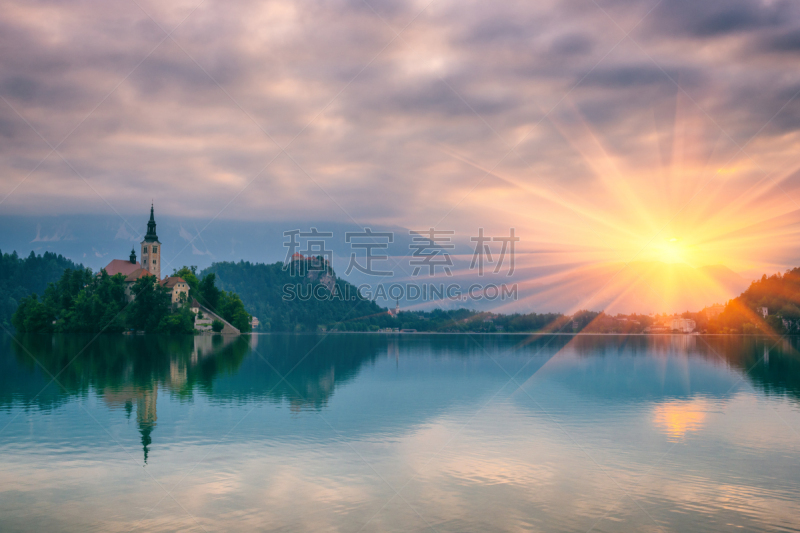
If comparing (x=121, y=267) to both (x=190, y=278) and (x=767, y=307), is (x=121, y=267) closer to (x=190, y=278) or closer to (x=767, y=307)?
(x=190, y=278)

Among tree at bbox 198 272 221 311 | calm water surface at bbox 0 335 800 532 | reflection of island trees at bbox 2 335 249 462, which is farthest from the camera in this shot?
tree at bbox 198 272 221 311

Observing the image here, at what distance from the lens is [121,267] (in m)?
170

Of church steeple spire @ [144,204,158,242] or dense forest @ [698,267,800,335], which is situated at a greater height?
church steeple spire @ [144,204,158,242]

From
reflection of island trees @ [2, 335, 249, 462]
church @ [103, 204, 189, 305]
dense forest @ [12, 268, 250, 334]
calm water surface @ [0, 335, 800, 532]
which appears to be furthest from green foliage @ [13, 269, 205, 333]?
calm water surface @ [0, 335, 800, 532]

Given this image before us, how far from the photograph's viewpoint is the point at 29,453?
18.2m

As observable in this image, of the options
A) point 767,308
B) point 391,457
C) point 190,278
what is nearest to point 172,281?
point 190,278

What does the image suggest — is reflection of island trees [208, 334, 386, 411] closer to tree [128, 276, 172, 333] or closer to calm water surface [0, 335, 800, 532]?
calm water surface [0, 335, 800, 532]

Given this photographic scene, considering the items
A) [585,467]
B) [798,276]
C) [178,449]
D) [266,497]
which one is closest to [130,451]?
[178,449]

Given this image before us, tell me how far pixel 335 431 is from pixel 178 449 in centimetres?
577

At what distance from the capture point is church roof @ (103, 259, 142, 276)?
168m

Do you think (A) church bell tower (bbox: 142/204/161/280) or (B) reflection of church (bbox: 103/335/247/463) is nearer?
(B) reflection of church (bbox: 103/335/247/463)

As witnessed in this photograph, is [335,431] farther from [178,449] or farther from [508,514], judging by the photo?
[508,514]

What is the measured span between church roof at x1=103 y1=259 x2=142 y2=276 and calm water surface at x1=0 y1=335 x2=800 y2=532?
5608 inches

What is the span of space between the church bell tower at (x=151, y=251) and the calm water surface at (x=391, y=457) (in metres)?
144
